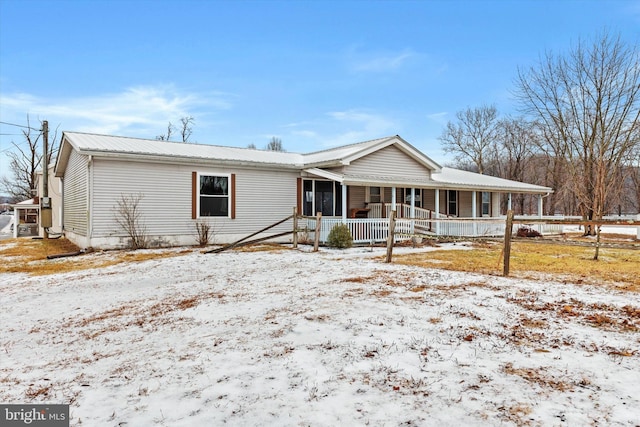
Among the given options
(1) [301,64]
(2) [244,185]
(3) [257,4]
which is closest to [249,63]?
(1) [301,64]

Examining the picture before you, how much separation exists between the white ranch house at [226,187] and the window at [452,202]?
1729 mm

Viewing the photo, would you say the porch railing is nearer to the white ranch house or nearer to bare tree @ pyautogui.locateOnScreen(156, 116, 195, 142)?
the white ranch house

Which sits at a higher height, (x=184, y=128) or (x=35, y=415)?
(x=184, y=128)

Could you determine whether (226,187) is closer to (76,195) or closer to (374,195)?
(76,195)

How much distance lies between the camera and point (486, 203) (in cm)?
2111

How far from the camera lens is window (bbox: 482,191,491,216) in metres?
21.0

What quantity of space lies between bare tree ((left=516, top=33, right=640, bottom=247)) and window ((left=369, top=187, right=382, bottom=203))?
986 cm

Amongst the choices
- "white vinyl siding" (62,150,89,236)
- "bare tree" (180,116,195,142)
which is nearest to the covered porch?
"white vinyl siding" (62,150,89,236)

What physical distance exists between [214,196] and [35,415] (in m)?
11.0

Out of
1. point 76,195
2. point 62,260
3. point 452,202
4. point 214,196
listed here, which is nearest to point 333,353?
point 62,260

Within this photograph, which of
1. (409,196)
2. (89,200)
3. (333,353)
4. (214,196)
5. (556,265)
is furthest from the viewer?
(409,196)

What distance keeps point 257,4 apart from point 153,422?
1530cm

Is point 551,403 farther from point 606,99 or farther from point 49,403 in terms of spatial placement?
point 606,99

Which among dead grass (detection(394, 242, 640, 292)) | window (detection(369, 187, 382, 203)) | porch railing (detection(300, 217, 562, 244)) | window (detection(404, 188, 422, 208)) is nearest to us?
dead grass (detection(394, 242, 640, 292))
